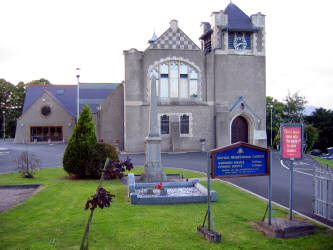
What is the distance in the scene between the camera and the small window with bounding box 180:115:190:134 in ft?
98.9

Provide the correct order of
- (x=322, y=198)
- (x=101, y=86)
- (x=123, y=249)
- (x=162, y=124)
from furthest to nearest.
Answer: (x=101, y=86) → (x=162, y=124) → (x=322, y=198) → (x=123, y=249)

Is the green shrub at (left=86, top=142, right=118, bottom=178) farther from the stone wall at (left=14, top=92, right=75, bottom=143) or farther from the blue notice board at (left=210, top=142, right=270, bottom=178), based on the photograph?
the stone wall at (left=14, top=92, right=75, bottom=143)

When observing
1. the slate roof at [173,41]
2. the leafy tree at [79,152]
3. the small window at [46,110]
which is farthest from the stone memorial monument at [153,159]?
the small window at [46,110]

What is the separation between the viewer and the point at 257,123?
30656 millimetres

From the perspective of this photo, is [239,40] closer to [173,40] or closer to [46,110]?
[173,40]

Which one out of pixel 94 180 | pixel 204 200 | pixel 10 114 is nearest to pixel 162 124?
pixel 94 180

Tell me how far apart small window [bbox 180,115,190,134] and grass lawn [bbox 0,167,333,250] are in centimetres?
1711

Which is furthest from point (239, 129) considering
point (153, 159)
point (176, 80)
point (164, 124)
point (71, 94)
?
point (71, 94)

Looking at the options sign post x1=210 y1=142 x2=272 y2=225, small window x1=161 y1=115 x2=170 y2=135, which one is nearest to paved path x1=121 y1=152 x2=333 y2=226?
sign post x1=210 y1=142 x2=272 y2=225

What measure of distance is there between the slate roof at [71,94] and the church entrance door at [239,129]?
66.0 feet

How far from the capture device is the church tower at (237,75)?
30.4 metres

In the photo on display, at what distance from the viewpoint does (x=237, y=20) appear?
31.3m

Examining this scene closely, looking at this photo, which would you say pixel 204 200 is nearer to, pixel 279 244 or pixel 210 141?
pixel 279 244

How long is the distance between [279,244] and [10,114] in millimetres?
59926
